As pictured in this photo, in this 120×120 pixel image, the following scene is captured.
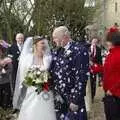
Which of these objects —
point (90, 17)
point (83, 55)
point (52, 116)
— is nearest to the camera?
point (83, 55)

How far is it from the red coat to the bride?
0.90 meters

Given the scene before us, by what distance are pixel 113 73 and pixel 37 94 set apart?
1.35 m

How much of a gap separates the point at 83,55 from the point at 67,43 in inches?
11.8

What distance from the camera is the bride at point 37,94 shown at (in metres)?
8.48

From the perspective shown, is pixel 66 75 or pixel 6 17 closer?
pixel 66 75

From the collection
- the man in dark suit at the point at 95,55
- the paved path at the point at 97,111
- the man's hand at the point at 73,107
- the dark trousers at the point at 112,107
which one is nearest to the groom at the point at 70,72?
the man's hand at the point at 73,107

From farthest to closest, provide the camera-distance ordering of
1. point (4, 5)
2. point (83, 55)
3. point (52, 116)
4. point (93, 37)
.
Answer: point (4, 5) < point (93, 37) < point (52, 116) < point (83, 55)

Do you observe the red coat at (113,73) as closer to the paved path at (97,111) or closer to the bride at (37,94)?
the bride at (37,94)

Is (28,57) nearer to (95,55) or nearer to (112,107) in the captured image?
(112,107)

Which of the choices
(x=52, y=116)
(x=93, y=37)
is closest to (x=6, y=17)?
(x=93, y=37)

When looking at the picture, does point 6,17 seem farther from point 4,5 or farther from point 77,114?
point 77,114

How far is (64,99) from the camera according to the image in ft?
26.1

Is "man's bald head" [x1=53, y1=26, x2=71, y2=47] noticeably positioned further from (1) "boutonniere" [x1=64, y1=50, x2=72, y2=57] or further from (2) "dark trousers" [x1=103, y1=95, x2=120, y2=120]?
(2) "dark trousers" [x1=103, y1=95, x2=120, y2=120]

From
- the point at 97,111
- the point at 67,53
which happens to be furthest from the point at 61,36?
the point at 97,111
